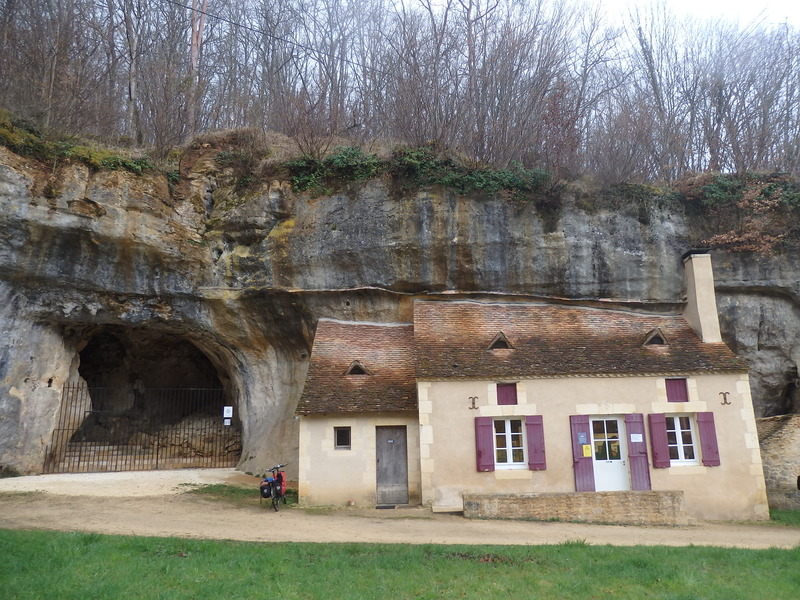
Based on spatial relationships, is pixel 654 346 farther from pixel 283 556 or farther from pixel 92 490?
pixel 92 490

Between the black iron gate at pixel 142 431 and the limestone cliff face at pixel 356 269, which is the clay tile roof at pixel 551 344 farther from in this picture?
the black iron gate at pixel 142 431

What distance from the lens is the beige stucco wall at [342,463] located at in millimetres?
12133

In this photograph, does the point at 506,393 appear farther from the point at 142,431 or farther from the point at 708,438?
the point at 142,431

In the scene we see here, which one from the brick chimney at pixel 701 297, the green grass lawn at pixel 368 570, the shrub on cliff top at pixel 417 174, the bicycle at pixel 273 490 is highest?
the shrub on cliff top at pixel 417 174

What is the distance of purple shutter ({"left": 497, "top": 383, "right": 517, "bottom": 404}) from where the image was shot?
1247cm

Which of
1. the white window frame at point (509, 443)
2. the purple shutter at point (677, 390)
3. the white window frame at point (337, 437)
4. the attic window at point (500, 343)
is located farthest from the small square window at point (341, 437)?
the purple shutter at point (677, 390)

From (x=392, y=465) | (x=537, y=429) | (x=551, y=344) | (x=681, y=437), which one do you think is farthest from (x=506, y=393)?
(x=681, y=437)

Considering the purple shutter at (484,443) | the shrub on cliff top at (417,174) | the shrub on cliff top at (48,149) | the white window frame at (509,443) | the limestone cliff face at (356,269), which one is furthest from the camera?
the shrub on cliff top at (417,174)

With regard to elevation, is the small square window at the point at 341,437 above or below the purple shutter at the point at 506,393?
below

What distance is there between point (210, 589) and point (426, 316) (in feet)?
30.3

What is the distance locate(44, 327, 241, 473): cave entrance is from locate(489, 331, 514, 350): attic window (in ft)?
26.8

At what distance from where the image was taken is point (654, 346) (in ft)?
44.6

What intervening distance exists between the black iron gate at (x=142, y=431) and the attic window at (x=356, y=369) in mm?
5157

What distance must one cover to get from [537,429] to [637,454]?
7.39ft
